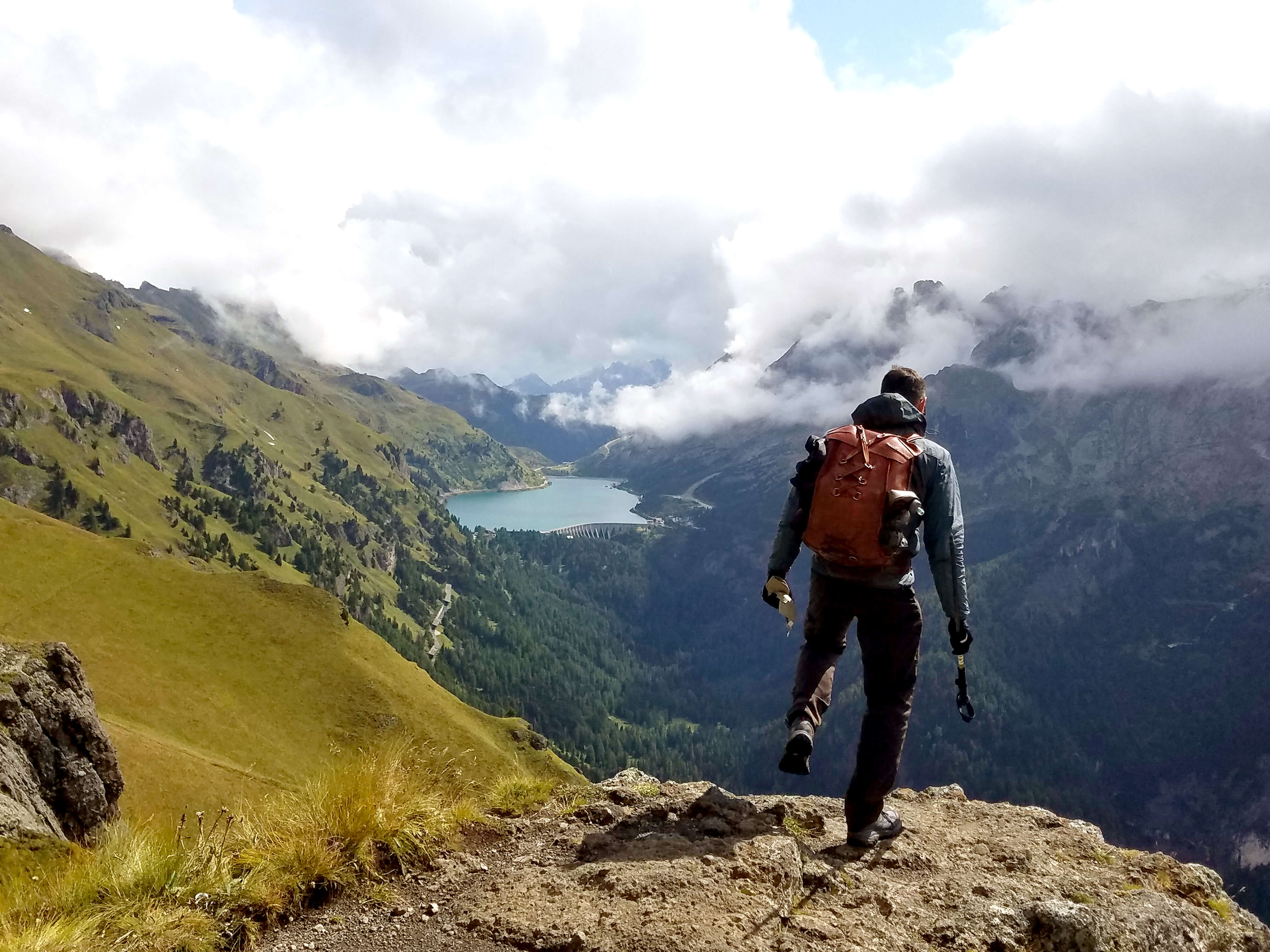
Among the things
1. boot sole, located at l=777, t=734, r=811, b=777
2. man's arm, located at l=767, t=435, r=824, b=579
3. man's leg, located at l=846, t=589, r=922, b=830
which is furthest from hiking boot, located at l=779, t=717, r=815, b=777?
man's arm, located at l=767, t=435, r=824, b=579

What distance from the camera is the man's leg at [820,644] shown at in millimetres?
8305

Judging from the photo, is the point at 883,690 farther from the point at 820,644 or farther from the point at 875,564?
the point at 875,564

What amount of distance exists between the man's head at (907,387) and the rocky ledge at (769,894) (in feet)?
17.8

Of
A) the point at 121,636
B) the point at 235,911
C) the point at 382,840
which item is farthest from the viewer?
the point at 121,636

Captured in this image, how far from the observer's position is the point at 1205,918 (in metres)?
7.10

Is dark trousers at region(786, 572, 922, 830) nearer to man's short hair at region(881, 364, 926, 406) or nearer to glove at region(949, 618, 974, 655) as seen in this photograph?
glove at region(949, 618, 974, 655)

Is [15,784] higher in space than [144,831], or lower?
lower

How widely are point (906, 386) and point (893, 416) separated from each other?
0.82 meters

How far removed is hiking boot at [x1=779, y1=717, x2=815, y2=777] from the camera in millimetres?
7918

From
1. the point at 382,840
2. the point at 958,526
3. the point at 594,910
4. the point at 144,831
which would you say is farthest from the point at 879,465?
the point at 144,831

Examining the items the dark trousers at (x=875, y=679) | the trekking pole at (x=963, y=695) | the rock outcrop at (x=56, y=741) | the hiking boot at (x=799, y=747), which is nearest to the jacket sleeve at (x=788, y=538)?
the dark trousers at (x=875, y=679)

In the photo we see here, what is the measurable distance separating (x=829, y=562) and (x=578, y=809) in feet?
14.5

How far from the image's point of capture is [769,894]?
257 inches

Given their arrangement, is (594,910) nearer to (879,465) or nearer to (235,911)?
(235,911)
